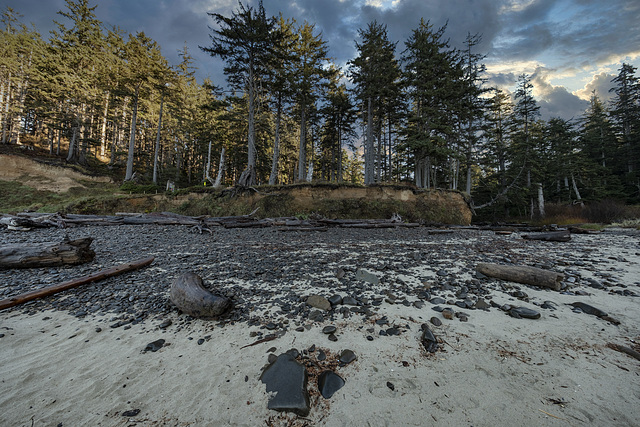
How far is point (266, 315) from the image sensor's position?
2.51 meters

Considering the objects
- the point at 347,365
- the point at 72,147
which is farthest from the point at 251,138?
the point at 72,147

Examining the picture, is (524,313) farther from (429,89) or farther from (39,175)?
(39,175)

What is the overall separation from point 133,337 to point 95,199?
18555mm

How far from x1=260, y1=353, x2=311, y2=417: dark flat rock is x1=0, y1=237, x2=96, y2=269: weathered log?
5.23 metres

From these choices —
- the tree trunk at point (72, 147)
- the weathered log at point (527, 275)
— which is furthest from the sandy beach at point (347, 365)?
the tree trunk at point (72, 147)

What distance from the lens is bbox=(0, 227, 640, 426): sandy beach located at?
134 cm

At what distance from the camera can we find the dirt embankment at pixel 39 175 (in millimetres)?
20422

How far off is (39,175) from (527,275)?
123 ft

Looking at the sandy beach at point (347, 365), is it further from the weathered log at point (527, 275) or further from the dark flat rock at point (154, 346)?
the weathered log at point (527, 275)

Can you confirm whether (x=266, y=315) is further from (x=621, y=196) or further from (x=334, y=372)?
(x=621, y=196)

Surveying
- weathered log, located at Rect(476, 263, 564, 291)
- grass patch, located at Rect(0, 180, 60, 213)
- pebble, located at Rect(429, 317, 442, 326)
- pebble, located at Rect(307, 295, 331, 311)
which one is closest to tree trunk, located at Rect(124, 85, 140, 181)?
grass patch, located at Rect(0, 180, 60, 213)

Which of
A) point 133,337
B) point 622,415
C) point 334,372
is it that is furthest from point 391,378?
point 133,337

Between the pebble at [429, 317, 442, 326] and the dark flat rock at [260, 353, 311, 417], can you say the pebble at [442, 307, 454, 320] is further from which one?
the dark flat rock at [260, 353, 311, 417]

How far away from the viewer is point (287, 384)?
153cm
